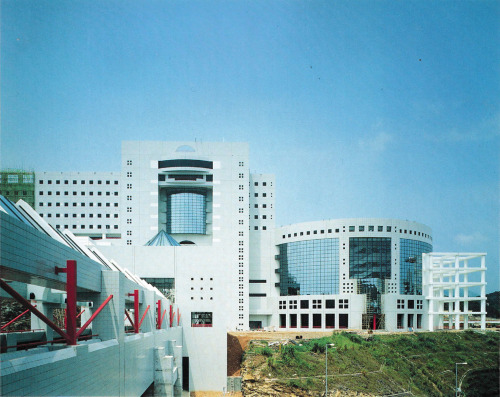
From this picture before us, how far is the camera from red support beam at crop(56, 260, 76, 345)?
12.6m

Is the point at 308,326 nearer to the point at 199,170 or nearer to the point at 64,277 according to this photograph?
the point at 199,170

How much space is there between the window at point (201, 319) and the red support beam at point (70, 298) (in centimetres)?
3865

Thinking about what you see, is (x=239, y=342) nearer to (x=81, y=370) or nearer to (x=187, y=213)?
(x=187, y=213)

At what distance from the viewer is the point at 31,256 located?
36.2 feet

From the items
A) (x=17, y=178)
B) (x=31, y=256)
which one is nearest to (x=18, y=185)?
(x=17, y=178)

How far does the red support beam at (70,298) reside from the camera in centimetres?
1261

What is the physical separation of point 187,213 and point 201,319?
1295 inches

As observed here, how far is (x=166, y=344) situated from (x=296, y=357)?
49.2 feet

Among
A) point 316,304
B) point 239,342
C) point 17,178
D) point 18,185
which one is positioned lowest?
point 239,342

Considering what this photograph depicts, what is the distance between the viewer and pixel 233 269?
80875 mm

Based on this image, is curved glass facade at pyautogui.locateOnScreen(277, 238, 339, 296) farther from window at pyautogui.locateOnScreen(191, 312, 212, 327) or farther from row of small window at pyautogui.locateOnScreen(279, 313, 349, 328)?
window at pyautogui.locateOnScreen(191, 312, 212, 327)

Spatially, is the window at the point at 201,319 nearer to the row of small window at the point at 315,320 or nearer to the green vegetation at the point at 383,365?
the green vegetation at the point at 383,365

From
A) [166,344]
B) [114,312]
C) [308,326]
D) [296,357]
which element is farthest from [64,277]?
[308,326]

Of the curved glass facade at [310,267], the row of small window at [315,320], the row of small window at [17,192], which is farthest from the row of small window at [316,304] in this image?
the row of small window at [17,192]
